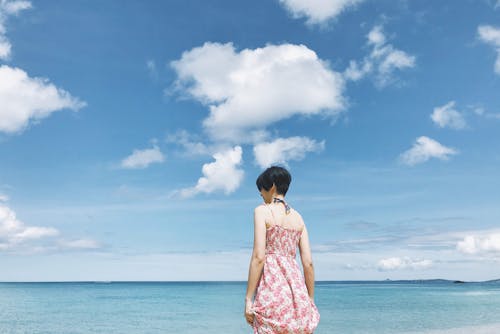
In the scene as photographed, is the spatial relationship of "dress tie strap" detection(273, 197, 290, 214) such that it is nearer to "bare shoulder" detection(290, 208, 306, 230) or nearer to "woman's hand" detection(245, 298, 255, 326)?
"bare shoulder" detection(290, 208, 306, 230)

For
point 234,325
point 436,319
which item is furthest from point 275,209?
point 436,319

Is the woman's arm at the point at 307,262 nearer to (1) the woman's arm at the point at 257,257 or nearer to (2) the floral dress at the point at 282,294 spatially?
(2) the floral dress at the point at 282,294

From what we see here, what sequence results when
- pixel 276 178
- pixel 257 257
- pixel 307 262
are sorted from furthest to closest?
pixel 307 262
pixel 276 178
pixel 257 257

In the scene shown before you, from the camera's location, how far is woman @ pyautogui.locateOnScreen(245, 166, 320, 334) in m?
4.02

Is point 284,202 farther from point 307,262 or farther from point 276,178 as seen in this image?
point 307,262

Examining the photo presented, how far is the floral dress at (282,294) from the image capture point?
402 centimetres

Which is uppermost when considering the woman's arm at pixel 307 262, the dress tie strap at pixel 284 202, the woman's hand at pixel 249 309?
the dress tie strap at pixel 284 202

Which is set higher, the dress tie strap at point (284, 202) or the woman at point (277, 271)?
the dress tie strap at point (284, 202)

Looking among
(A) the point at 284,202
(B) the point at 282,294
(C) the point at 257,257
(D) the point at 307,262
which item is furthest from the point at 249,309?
(A) the point at 284,202

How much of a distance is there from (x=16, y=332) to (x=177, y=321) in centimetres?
666

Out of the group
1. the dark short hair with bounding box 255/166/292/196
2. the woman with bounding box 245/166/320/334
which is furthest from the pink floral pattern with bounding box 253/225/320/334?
the dark short hair with bounding box 255/166/292/196

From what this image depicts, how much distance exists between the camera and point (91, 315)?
A: 28.1m

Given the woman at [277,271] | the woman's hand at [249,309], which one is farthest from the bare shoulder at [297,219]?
the woman's hand at [249,309]

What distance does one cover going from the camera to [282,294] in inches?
160
